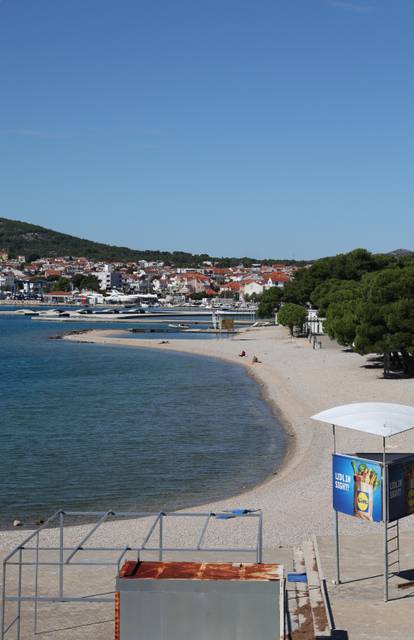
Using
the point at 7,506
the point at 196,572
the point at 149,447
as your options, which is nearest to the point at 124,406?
the point at 149,447

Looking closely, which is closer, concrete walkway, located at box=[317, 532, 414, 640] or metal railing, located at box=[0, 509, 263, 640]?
concrete walkway, located at box=[317, 532, 414, 640]

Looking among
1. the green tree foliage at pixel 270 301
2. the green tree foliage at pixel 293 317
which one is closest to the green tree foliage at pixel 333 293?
the green tree foliage at pixel 293 317

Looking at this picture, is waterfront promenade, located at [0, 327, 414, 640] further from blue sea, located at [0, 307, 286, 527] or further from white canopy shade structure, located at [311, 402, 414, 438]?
white canopy shade structure, located at [311, 402, 414, 438]

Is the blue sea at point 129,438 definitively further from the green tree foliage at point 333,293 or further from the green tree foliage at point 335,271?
the green tree foliage at point 335,271

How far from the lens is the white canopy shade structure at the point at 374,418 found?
10.6 meters

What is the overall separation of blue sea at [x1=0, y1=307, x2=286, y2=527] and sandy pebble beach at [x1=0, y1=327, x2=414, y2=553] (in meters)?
0.82

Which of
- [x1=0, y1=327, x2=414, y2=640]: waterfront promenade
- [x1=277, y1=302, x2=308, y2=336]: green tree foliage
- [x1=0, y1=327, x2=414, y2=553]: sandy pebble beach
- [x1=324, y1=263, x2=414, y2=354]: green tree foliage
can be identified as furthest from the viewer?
[x1=277, y1=302, x2=308, y2=336]: green tree foliage

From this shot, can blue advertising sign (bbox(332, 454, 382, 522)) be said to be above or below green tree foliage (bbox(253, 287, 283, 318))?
below

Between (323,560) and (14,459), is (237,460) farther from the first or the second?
(323,560)

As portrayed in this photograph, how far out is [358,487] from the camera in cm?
1084

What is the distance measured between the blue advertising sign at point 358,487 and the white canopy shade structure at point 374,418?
1.39 ft

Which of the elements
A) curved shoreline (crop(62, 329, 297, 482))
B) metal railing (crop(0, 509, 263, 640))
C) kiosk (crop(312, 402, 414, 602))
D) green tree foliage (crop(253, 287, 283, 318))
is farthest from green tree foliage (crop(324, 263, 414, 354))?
green tree foliage (crop(253, 287, 283, 318))

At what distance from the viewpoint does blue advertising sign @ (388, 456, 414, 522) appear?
34.6ft

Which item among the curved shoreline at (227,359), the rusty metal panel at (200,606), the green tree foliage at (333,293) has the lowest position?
the curved shoreline at (227,359)
